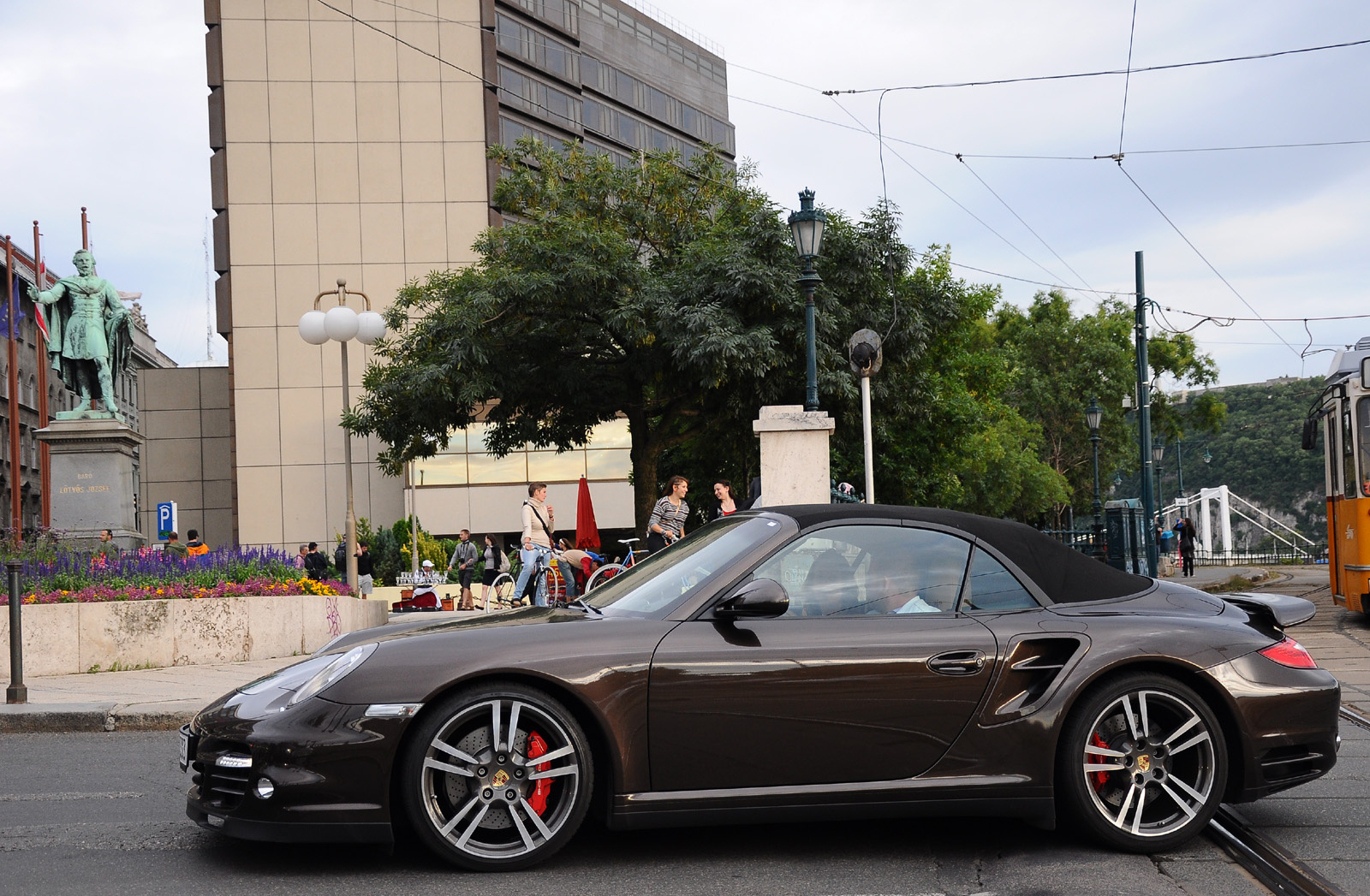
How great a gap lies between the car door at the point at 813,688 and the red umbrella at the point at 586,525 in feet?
48.7

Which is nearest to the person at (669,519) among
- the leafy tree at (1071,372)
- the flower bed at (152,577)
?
the flower bed at (152,577)

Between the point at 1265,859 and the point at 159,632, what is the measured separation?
9774 mm

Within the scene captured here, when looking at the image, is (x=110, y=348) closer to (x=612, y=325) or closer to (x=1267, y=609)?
(x=612, y=325)

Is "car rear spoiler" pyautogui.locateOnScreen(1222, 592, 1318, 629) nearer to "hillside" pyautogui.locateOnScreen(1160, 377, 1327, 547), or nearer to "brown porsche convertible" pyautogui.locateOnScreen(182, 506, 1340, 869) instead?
"brown porsche convertible" pyautogui.locateOnScreen(182, 506, 1340, 869)

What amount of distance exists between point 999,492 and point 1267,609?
50634mm

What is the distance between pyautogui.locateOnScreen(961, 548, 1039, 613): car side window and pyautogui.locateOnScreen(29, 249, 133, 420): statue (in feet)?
65.1

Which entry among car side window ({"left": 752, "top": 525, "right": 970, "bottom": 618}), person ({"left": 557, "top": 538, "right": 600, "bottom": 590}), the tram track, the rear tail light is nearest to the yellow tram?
person ({"left": 557, "top": 538, "right": 600, "bottom": 590})

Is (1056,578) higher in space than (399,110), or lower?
lower

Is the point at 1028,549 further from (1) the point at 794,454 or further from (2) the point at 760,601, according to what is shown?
(1) the point at 794,454

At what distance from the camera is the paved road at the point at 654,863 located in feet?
13.8

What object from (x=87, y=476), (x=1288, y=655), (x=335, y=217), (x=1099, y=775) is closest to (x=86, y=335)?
(x=87, y=476)

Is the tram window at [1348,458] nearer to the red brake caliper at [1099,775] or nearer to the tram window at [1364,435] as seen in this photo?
the tram window at [1364,435]

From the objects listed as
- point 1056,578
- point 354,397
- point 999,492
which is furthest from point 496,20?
point 1056,578

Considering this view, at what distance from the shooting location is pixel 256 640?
40.1 ft
